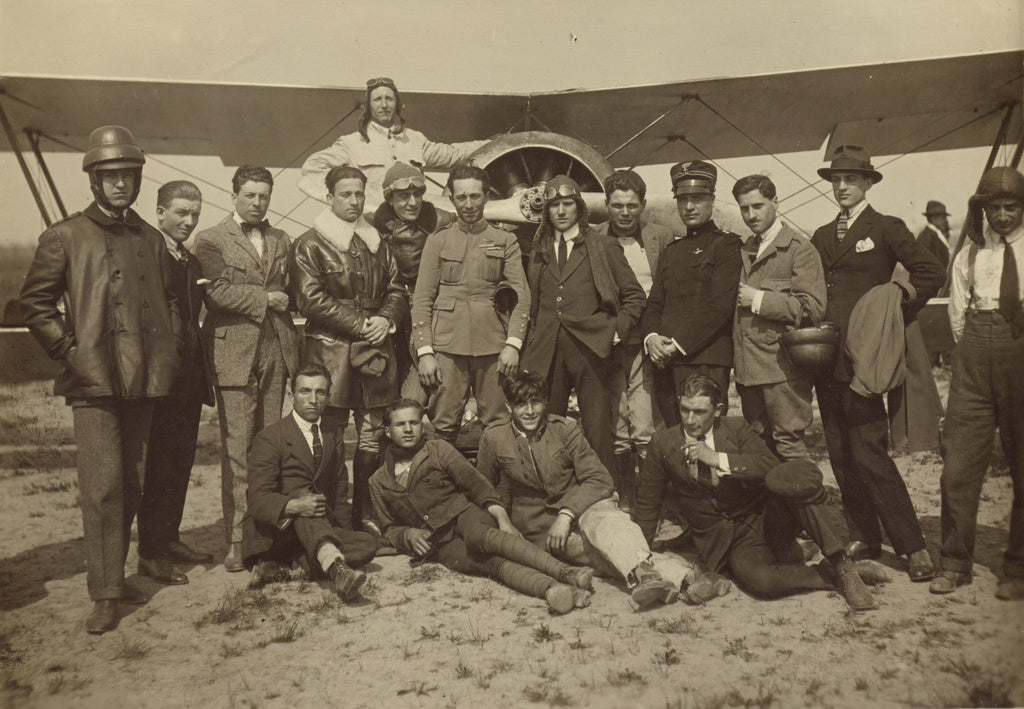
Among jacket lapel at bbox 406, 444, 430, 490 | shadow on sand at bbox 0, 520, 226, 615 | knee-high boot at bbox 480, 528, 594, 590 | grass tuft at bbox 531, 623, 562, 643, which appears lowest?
shadow on sand at bbox 0, 520, 226, 615

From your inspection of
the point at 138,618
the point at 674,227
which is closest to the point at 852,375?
the point at 674,227

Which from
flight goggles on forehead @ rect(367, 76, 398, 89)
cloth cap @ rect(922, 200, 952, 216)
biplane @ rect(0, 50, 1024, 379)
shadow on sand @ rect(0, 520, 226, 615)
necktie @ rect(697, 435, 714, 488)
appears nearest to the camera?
necktie @ rect(697, 435, 714, 488)

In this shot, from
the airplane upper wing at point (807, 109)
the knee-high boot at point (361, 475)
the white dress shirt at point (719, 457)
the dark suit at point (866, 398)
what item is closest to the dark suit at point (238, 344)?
the knee-high boot at point (361, 475)

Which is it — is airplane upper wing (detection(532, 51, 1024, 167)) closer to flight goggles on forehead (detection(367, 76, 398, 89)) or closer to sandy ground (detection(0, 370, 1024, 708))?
flight goggles on forehead (detection(367, 76, 398, 89))

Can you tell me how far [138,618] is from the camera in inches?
141

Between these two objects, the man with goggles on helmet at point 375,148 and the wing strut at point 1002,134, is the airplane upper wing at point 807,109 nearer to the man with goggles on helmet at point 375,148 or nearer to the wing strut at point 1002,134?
the wing strut at point 1002,134

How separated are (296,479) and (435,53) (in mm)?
4193

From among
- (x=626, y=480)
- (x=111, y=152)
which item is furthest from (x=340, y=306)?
(x=626, y=480)

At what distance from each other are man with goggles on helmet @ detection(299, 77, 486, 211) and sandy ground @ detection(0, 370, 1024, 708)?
2851 mm

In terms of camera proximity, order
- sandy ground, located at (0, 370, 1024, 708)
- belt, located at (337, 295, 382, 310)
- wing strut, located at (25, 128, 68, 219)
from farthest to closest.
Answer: wing strut, located at (25, 128, 68, 219)
belt, located at (337, 295, 382, 310)
sandy ground, located at (0, 370, 1024, 708)

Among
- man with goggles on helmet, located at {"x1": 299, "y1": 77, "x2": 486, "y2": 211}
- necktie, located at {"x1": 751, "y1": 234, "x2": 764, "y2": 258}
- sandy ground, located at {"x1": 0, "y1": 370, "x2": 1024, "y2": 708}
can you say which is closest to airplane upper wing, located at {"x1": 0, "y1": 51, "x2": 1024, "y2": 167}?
man with goggles on helmet, located at {"x1": 299, "y1": 77, "x2": 486, "y2": 211}

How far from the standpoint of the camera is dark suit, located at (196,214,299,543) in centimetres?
435

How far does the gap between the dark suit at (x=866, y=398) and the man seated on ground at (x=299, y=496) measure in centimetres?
260

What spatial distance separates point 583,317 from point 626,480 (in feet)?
4.32
